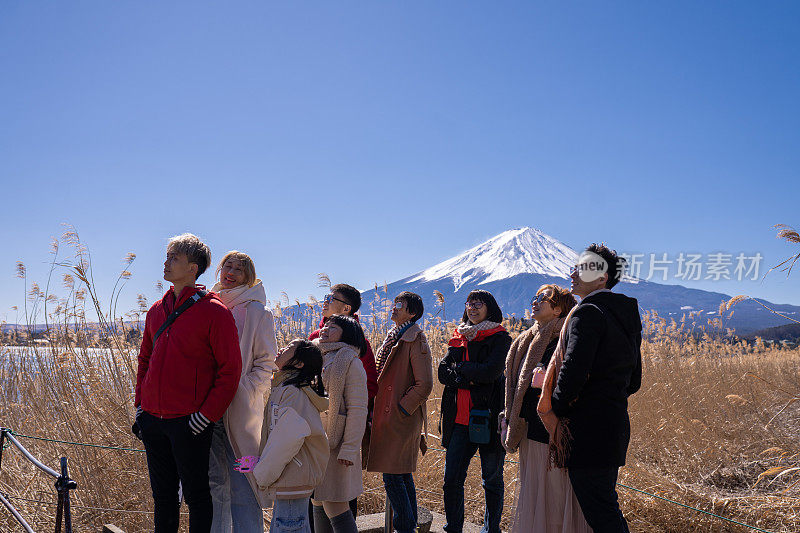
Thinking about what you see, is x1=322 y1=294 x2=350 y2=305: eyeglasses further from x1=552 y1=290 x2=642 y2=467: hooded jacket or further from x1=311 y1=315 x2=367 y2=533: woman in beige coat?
x1=552 y1=290 x2=642 y2=467: hooded jacket

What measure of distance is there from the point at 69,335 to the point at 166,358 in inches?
129

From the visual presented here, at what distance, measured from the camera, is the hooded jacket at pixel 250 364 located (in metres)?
2.96

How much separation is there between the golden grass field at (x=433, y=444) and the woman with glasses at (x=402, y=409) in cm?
A: 125

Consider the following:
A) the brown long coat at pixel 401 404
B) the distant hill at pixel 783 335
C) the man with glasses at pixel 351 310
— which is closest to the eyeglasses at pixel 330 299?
the man with glasses at pixel 351 310

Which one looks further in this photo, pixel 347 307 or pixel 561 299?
pixel 347 307

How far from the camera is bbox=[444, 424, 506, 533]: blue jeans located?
11.3 feet

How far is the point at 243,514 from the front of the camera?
118 inches

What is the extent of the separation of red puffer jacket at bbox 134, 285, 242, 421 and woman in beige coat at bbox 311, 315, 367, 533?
49cm

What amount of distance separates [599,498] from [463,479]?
3.58ft

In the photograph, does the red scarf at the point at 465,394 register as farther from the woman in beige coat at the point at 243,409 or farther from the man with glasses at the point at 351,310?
the woman in beige coat at the point at 243,409

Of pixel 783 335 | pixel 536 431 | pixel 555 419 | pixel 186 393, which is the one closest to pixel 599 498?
pixel 555 419

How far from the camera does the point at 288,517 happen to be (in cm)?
270

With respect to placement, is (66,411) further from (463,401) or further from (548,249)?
(548,249)

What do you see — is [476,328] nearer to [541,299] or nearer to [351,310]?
[541,299]
